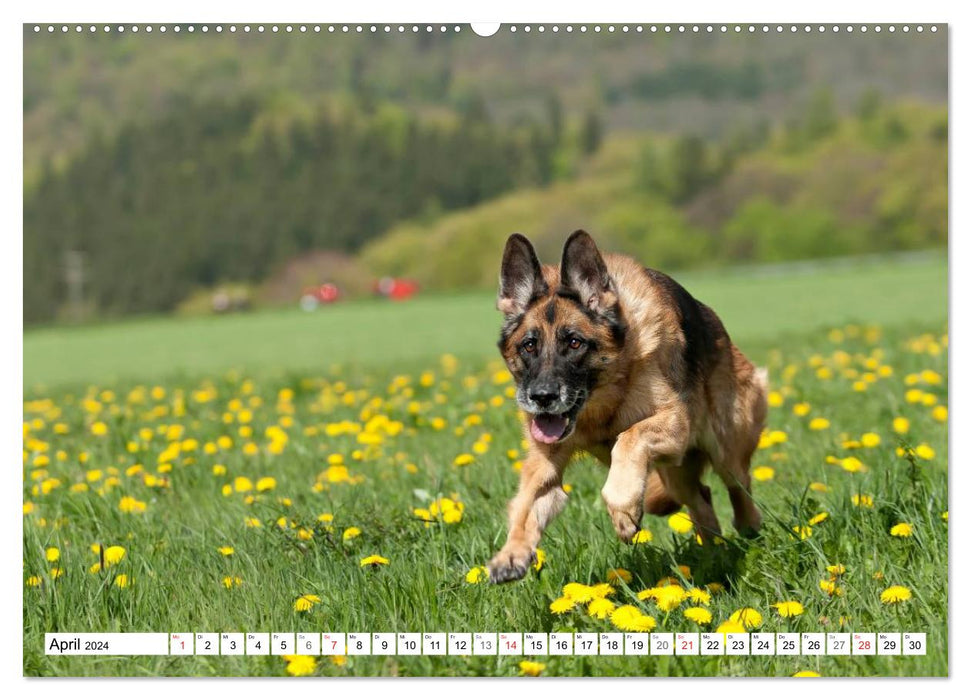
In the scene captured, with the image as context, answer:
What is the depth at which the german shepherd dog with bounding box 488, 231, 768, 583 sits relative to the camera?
3715mm

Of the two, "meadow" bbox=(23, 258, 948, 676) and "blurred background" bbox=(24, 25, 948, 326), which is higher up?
"blurred background" bbox=(24, 25, 948, 326)

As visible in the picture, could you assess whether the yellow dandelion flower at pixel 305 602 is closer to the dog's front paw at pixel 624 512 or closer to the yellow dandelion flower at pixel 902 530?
the dog's front paw at pixel 624 512

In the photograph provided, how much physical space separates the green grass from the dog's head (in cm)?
487

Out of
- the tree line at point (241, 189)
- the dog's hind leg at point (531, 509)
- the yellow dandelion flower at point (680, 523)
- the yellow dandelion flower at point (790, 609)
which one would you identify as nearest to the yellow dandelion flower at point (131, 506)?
the dog's hind leg at point (531, 509)

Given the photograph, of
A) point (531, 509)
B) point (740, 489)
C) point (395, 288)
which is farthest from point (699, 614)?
point (395, 288)

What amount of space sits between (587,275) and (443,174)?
49.3ft

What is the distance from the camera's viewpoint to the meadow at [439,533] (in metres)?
3.66

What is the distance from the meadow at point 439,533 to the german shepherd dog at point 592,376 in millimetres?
319

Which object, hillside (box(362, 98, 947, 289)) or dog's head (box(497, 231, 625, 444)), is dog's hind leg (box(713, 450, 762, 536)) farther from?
hillside (box(362, 98, 947, 289))

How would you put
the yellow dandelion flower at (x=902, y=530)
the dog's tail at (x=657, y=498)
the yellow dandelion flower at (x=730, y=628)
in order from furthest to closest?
the dog's tail at (x=657, y=498), the yellow dandelion flower at (x=902, y=530), the yellow dandelion flower at (x=730, y=628)

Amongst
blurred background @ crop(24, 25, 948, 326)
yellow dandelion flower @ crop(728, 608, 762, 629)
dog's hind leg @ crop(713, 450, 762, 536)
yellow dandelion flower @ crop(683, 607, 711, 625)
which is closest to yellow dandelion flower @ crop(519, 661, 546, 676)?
yellow dandelion flower @ crop(683, 607, 711, 625)

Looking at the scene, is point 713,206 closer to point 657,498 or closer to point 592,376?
point 657,498

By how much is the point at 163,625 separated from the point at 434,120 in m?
13.3

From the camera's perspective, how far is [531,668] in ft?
11.3
